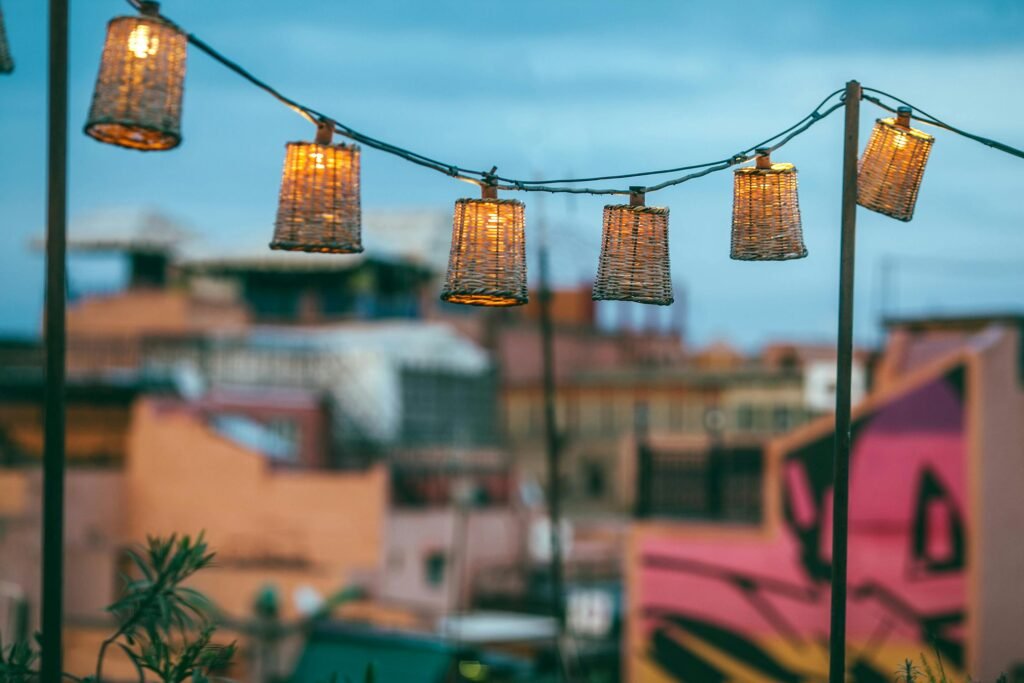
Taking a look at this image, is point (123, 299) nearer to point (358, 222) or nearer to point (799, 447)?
point (799, 447)

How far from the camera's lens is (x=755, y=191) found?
18.6 ft

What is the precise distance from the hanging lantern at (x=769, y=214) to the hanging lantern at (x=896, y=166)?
334 millimetres

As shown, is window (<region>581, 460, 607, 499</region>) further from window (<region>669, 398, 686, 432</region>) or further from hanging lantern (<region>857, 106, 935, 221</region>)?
hanging lantern (<region>857, 106, 935, 221</region>)

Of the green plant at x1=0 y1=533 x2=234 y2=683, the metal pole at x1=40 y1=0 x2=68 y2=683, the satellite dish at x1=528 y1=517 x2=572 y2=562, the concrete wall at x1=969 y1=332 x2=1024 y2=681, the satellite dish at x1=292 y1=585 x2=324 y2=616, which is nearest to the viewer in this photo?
the metal pole at x1=40 y1=0 x2=68 y2=683

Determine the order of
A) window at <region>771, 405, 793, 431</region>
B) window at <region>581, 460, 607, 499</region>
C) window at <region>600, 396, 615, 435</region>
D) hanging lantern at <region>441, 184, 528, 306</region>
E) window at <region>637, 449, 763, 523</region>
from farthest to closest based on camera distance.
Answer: window at <region>600, 396, 615, 435</region> → window at <region>581, 460, 607, 499</region> → window at <region>771, 405, 793, 431</region> → window at <region>637, 449, 763, 523</region> → hanging lantern at <region>441, 184, 528, 306</region>

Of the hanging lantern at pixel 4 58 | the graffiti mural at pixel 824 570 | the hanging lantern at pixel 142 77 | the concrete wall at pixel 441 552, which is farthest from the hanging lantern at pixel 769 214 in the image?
the concrete wall at pixel 441 552

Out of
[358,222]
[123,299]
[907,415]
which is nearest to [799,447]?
[907,415]

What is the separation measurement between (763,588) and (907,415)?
2781mm

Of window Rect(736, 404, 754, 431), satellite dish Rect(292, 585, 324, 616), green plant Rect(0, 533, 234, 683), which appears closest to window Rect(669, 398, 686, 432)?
window Rect(736, 404, 754, 431)

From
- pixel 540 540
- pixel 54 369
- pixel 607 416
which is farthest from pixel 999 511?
pixel 607 416

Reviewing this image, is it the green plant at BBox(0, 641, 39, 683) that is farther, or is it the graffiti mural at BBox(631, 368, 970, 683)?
the graffiti mural at BBox(631, 368, 970, 683)

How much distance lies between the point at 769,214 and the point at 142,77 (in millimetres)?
2612

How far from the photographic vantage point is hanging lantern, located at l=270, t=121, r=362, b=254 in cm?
495

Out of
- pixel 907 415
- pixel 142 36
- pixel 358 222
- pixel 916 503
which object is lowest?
pixel 916 503
